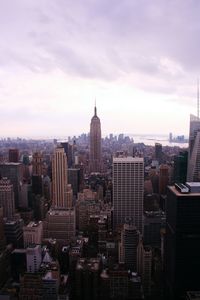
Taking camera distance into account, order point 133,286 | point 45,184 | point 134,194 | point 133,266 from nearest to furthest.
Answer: point 133,286 < point 133,266 < point 134,194 < point 45,184

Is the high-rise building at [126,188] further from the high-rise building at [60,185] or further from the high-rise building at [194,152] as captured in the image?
the high-rise building at [60,185]

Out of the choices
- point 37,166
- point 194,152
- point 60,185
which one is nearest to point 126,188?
point 194,152

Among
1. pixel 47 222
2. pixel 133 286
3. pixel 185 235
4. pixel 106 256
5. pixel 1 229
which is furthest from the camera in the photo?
pixel 47 222

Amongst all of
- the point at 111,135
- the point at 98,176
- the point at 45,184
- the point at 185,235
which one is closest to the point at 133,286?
the point at 185,235

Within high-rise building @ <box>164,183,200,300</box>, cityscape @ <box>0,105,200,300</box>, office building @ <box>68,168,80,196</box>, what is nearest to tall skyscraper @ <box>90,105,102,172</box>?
cityscape @ <box>0,105,200,300</box>

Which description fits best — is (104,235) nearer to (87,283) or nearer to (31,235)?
(31,235)

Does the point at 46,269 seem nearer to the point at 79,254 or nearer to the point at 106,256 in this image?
the point at 79,254

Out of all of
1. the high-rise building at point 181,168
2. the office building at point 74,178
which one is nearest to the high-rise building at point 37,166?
the office building at point 74,178
